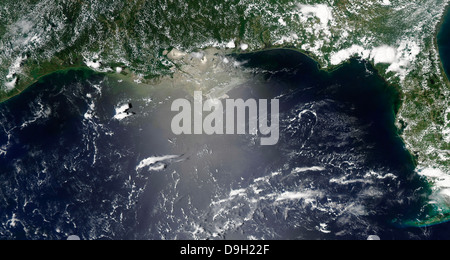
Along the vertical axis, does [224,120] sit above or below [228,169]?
above

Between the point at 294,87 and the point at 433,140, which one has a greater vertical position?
the point at 294,87

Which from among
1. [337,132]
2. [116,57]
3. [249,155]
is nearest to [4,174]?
[116,57]

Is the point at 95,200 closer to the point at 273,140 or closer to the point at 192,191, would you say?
the point at 192,191

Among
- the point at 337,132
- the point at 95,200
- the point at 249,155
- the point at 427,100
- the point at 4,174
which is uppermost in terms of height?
the point at 427,100
